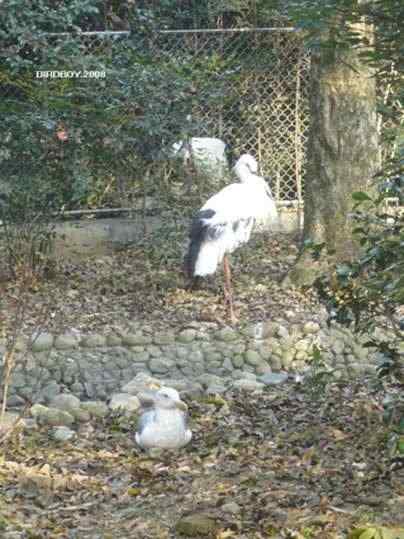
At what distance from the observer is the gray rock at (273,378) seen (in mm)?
6984

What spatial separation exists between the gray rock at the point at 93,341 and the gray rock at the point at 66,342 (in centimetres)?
5

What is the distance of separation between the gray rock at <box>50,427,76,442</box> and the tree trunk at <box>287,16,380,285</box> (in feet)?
11.1

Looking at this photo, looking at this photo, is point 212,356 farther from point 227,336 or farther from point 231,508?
point 231,508

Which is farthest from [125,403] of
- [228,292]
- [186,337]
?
[228,292]

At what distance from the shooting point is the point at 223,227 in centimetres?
841

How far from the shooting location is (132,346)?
317 inches

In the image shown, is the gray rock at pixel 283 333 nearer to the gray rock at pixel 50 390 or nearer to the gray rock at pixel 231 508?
the gray rock at pixel 50 390

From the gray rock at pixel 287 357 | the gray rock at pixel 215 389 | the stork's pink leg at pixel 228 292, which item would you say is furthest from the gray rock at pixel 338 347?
the gray rock at pixel 215 389

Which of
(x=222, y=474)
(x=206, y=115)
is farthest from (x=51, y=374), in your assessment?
(x=206, y=115)

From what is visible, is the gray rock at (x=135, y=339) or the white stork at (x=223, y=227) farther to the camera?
the white stork at (x=223, y=227)

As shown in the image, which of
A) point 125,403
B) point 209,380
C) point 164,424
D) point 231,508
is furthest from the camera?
point 209,380

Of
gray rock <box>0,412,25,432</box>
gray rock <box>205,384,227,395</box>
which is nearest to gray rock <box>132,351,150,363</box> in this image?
gray rock <box>205,384,227,395</box>

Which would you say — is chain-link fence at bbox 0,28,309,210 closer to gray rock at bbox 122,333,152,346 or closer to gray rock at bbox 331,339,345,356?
gray rock at bbox 122,333,152,346

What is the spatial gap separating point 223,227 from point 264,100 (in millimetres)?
2628
